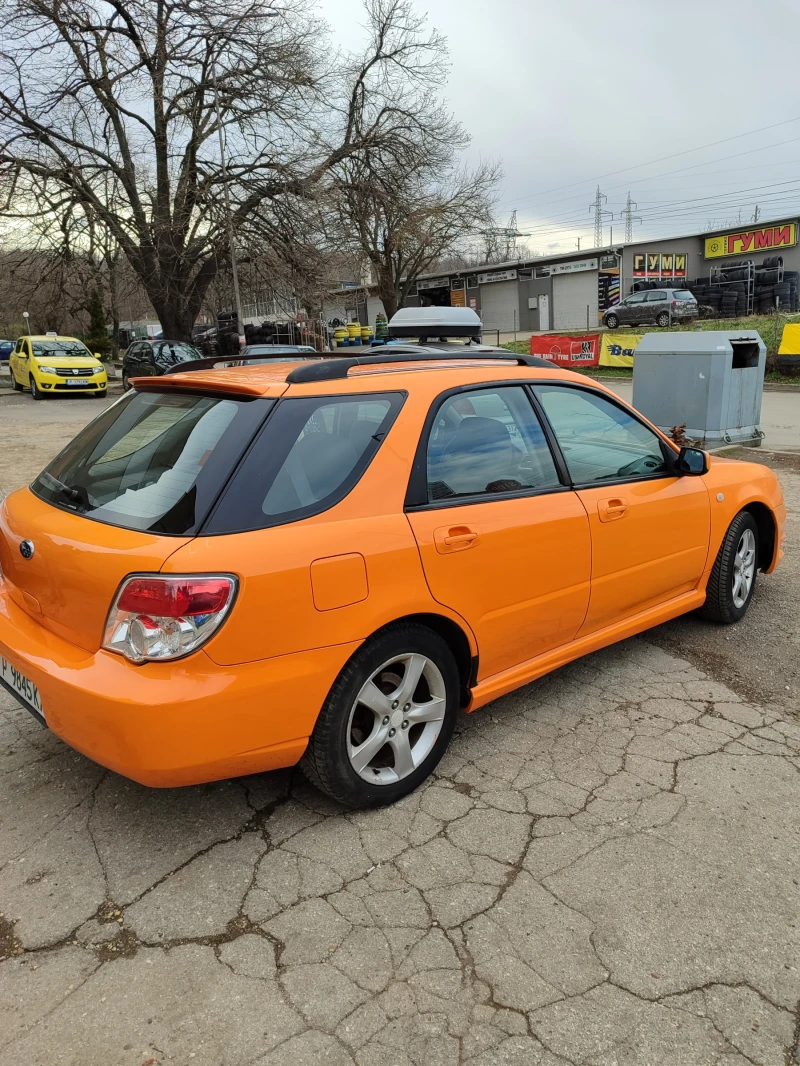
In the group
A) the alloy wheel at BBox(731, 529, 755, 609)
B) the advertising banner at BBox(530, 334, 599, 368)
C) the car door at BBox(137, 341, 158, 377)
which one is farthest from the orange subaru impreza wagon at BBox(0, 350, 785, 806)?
the advertising banner at BBox(530, 334, 599, 368)

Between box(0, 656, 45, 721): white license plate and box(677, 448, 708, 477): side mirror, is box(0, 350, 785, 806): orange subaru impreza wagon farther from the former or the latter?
box(677, 448, 708, 477): side mirror

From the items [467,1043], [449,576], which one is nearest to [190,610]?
[449,576]

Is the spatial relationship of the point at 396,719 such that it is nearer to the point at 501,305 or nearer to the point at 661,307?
the point at 661,307

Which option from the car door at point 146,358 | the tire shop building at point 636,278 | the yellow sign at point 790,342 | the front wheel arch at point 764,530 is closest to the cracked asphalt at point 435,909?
the front wheel arch at point 764,530

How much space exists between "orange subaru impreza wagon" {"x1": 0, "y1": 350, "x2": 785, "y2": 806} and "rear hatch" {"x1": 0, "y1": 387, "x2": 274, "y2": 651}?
1 cm

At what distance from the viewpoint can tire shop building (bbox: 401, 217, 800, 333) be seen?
3180 cm

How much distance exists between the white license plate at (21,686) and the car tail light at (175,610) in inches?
21.8

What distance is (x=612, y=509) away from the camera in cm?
339

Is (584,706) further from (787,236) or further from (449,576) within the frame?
(787,236)

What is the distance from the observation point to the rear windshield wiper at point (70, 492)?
108 inches

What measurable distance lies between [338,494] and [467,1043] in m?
1.60

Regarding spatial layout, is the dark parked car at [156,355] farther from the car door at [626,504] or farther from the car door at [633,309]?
the car door at [626,504]

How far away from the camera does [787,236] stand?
36562mm

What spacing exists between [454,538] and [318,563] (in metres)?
0.61
